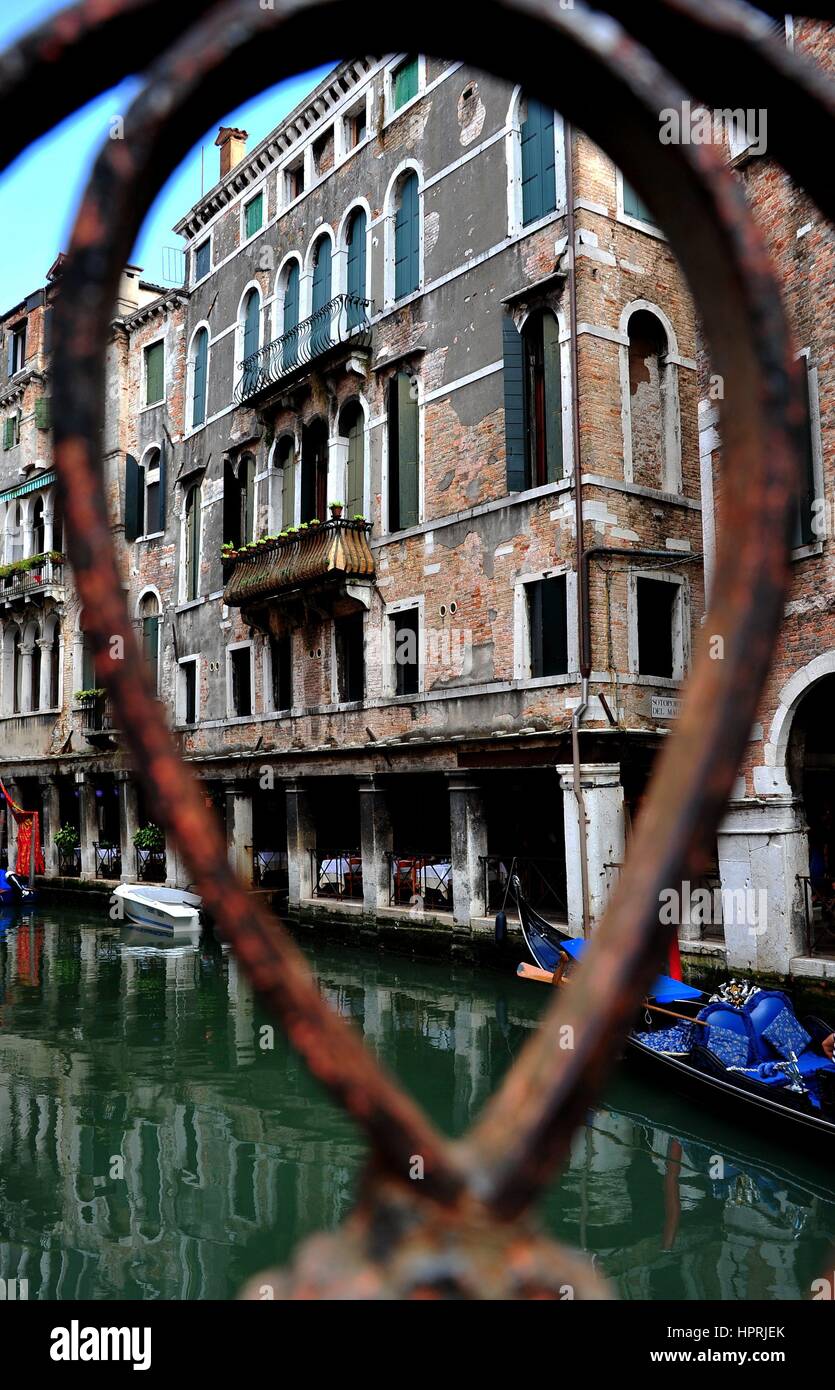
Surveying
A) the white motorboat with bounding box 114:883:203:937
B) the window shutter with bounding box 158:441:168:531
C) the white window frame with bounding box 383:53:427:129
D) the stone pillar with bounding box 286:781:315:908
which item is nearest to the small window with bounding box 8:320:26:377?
the window shutter with bounding box 158:441:168:531

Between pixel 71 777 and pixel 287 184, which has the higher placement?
pixel 287 184

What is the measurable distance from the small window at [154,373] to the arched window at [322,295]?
5162mm

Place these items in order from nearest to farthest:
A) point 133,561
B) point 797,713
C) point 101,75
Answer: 1. point 101,75
2. point 797,713
3. point 133,561

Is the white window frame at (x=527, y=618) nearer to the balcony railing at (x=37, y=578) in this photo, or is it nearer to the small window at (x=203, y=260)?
the small window at (x=203, y=260)

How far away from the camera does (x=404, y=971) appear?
12.6 metres

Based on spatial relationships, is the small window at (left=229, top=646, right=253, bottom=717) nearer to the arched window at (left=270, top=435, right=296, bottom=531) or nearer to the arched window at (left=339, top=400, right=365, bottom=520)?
the arched window at (left=270, top=435, right=296, bottom=531)

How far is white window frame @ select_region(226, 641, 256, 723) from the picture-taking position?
17000 millimetres

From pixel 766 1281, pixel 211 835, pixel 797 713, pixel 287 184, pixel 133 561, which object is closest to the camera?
pixel 211 835

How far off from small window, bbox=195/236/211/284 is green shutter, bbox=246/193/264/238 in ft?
4.71

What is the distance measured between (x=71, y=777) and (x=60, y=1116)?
596 inches

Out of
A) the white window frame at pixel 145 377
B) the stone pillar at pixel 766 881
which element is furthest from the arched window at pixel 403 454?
the white window frame at pixel 145 377

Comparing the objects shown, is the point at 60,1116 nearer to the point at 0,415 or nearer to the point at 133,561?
the point at 133,561

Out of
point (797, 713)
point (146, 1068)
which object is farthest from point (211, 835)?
point (797, 713)

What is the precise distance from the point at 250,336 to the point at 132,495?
433cm
